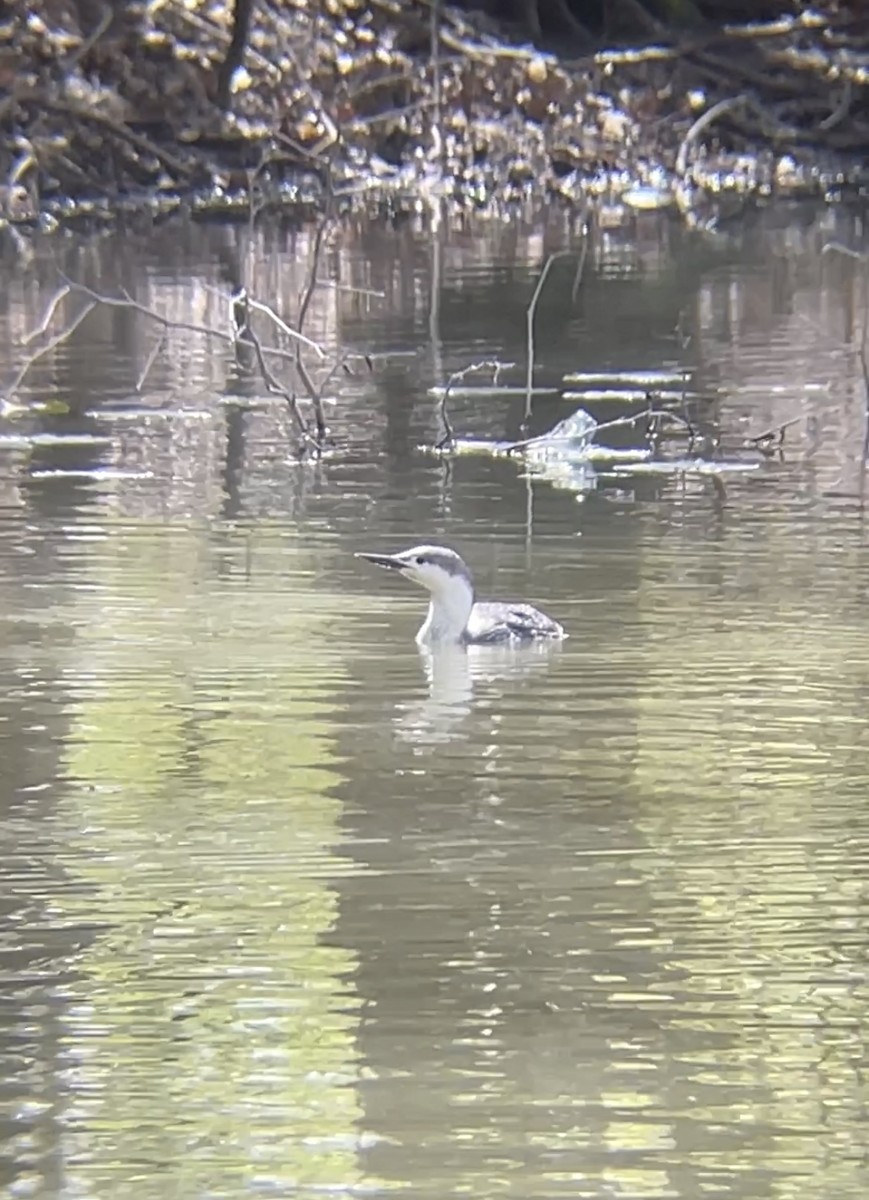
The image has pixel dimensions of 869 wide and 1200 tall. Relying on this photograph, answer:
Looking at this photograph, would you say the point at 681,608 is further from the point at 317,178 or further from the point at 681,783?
the point at 317,178

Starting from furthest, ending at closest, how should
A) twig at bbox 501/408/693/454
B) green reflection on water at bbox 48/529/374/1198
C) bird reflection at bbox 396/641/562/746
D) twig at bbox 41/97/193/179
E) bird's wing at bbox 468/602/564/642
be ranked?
twig at bbox 41/97/193/179 < twig at bbox 501/408/693/454 < bird's wing at bbox 468/602/564/642 < bird reflection at bbox 396/641/562/746 < green reflection on water at bbox 48/529/374/1198

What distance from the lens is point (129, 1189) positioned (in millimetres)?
3594

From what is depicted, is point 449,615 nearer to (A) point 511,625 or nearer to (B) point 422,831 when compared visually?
(A) point 511,625

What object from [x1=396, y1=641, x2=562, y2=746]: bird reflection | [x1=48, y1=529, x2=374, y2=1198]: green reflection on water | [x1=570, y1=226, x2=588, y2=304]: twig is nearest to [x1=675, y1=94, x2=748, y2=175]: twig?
[x1=570, y1=226, x2=588, y2=304]: twig

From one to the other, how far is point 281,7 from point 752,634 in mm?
18477

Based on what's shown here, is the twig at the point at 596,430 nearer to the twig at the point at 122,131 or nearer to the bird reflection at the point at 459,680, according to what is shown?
the bird reflection at the point at 459,680

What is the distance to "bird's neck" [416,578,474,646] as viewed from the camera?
671cm

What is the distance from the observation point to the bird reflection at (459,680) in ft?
19.4

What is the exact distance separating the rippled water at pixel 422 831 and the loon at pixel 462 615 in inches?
4.1

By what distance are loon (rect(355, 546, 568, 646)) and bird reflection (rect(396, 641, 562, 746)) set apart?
28 millimetres

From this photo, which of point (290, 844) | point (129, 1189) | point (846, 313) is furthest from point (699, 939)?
point (846, 313)

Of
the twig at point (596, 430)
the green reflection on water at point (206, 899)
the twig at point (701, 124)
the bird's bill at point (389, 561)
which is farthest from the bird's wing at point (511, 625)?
the twig at point (701, 124)

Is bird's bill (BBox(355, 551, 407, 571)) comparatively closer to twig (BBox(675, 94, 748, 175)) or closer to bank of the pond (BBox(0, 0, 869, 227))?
bank of the pond (BBox(0, 0, 869, 227))

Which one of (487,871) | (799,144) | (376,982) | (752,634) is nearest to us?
(376,982)
